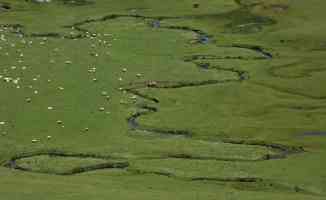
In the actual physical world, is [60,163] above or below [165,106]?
below

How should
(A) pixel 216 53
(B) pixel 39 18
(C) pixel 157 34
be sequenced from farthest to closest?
(B) pixel 39 18
(C) pixel 157 34
(A) pixel 216 53

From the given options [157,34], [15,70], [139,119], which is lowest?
[139,119]

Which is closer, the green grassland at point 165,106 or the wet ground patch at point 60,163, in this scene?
the green grassland at point 165,106

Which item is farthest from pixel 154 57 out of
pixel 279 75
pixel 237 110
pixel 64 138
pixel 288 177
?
pixel 288 177

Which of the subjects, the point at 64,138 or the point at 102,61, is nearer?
the point at 64,138

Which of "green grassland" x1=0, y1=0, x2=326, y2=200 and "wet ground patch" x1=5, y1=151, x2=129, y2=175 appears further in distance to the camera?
"wet ground patch" x1=5, y1=151, x2=129, y2=175

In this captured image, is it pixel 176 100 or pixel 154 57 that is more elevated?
pixel 154 57

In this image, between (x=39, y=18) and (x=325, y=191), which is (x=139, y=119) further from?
(x=39, y=18)

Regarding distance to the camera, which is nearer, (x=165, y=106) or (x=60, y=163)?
(x=60, y=163)
